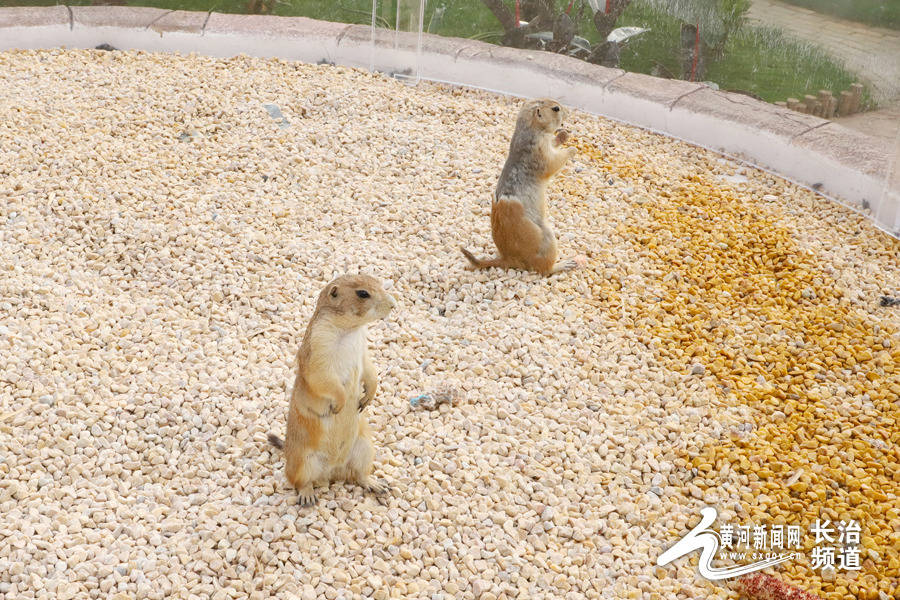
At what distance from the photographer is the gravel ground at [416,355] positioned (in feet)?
11.0

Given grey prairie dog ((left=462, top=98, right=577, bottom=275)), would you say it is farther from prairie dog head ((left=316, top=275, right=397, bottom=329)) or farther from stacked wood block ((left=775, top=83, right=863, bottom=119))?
stacked wood block ((left=775, top=83, right=863, bottom=119))

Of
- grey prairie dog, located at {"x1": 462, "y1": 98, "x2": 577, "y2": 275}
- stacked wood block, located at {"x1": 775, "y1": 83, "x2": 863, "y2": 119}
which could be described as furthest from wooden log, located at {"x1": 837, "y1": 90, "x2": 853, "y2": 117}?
grey prairie dog, located at {"x1": 462, "y1": 98, "x2": 577, "y2": 275}

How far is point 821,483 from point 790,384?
2.38ft

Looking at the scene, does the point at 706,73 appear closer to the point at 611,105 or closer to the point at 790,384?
the point at 611,105

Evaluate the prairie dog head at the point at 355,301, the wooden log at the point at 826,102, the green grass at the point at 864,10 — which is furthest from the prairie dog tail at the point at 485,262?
the green grass at the point at 864,10

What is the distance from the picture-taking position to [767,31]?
6508 mm

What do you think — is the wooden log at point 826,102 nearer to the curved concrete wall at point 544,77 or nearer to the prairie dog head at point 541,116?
the curved concrete wall at point 544,77

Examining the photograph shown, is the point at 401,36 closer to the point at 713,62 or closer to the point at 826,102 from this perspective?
the point at 713,62

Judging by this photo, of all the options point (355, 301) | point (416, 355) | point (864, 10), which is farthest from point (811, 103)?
point (355, 301)

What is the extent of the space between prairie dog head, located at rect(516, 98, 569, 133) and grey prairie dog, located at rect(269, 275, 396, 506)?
2.18m

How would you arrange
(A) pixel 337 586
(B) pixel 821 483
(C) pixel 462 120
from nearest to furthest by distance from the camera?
(A) pixel 337 586 → (B) pixel 821 483 → (C) pixel 462 120

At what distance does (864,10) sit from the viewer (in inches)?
238

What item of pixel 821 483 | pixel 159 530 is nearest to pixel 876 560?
pixel 821 483

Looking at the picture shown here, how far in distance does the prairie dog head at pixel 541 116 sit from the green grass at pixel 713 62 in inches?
95.9
